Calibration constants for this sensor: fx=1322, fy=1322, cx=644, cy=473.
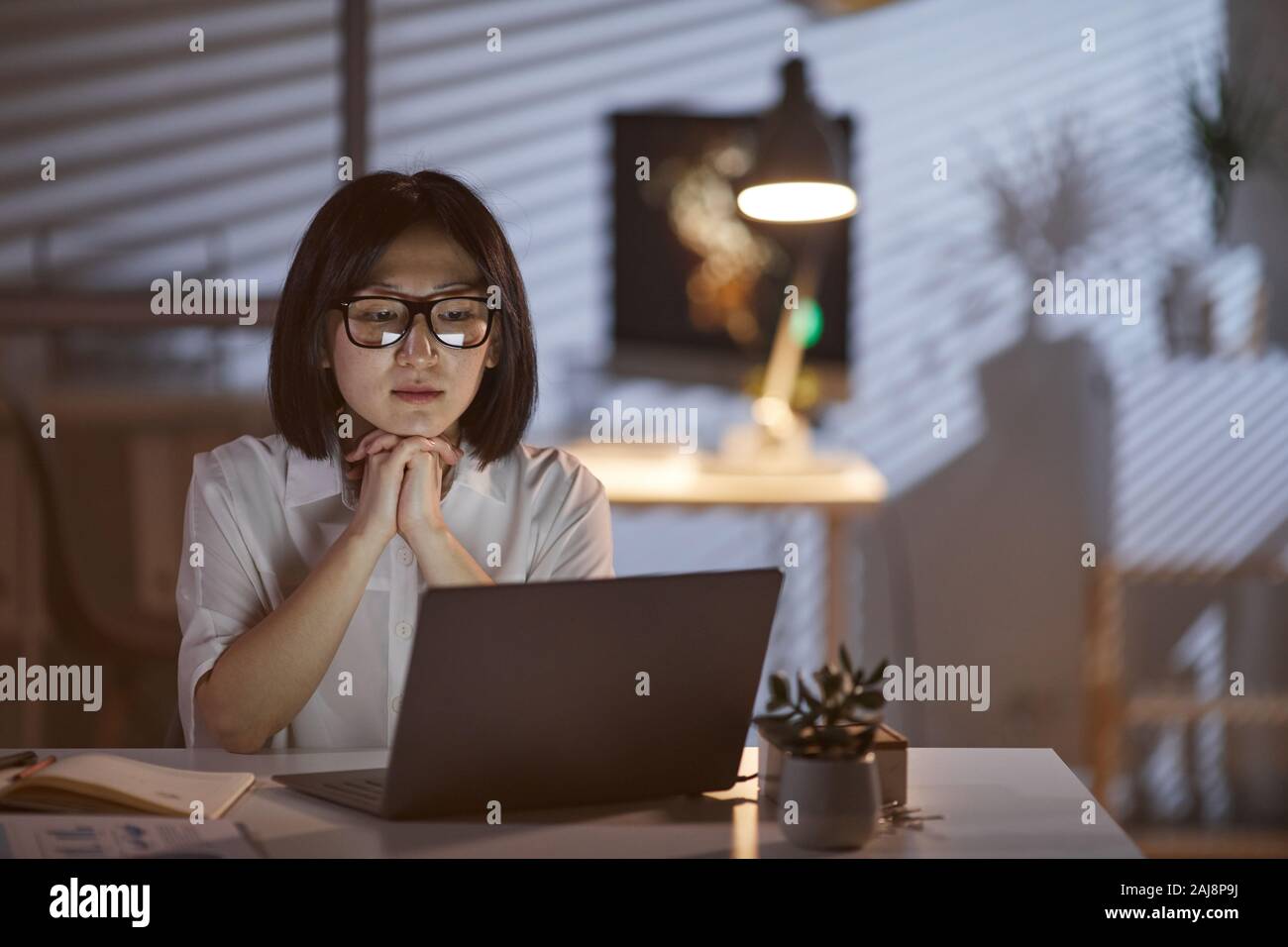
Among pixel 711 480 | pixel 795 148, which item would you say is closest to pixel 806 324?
pixel 711 480

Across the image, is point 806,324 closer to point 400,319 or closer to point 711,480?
point 711,480

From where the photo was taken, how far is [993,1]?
389 centimetres

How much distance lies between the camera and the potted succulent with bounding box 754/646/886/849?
1090 mm

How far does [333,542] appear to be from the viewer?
5.51ft

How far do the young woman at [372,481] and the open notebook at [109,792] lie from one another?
0.76 ft

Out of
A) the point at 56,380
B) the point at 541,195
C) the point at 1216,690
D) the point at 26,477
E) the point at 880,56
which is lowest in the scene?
the point at 1216,690

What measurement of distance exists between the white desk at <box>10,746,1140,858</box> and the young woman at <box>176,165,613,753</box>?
9.3 inches

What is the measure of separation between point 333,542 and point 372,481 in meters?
0.13

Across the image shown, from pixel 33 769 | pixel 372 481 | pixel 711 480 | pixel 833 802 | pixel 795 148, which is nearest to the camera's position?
pixel 833 802

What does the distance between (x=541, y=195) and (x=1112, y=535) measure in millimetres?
1901

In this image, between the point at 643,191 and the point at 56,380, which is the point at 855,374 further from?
the point at 56,380

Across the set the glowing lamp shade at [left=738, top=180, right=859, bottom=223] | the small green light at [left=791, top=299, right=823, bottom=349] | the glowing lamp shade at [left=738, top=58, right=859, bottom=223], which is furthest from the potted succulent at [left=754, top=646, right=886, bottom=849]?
Result: the small green light at [left=791, top=299, right=823, bottom=349]

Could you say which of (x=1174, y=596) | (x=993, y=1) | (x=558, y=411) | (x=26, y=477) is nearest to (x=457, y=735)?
(x=26, y=477)

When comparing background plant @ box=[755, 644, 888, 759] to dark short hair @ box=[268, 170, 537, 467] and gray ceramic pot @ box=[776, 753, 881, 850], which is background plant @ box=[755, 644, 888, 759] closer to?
gray ceramic pot @ box=[776, 753, 881, 850]
